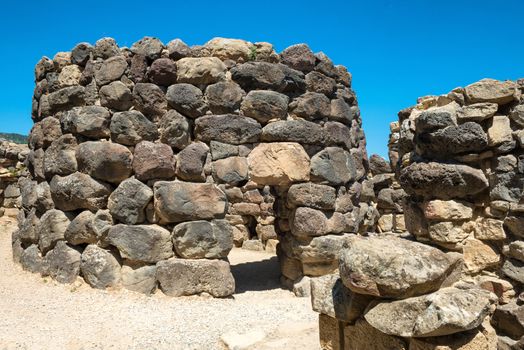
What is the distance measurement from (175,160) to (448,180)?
3.89 meters

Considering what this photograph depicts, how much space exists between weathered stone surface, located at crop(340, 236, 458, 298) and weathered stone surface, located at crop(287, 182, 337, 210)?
3.56m

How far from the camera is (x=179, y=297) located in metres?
5.62

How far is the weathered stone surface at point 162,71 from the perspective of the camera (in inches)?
239

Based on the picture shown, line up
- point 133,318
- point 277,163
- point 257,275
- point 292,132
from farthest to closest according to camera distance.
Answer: point 257,275 → point 292,132 → point 277,163 → point 133,318

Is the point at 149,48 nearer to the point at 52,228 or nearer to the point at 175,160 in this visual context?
the point at 175,160

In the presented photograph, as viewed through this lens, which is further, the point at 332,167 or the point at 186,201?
the point at 332,167

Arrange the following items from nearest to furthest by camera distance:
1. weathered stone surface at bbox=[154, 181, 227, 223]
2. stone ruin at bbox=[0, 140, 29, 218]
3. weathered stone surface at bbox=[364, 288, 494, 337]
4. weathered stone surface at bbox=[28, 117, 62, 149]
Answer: weathered stone surface at bbox=[364, 288, 494, 337] → weathered stone surface at bbox=[154, 181, 227, 223] → weathered stone surface at bbox=[28, 117, 62, 149] → stone ruin at bbox=[0, 140, 29, 218]

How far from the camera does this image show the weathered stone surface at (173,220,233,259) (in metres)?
5.77

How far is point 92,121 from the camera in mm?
5992

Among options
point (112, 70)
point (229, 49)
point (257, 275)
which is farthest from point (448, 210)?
point (257, 275)

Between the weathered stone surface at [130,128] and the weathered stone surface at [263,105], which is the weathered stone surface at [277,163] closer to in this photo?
the weathered stone surface at [263,105]

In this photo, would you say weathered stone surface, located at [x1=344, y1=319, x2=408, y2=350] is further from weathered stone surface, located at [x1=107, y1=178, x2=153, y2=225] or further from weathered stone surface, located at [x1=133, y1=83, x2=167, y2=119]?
weathered stone surface, located at [x1=133, y1=83, x2=167, y2=119]

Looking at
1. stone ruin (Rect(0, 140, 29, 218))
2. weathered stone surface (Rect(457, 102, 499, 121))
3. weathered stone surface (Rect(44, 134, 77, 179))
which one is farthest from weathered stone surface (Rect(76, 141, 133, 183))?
stone ruin (Rect(0, 140, 29, 218))

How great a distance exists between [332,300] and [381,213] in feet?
23.5
